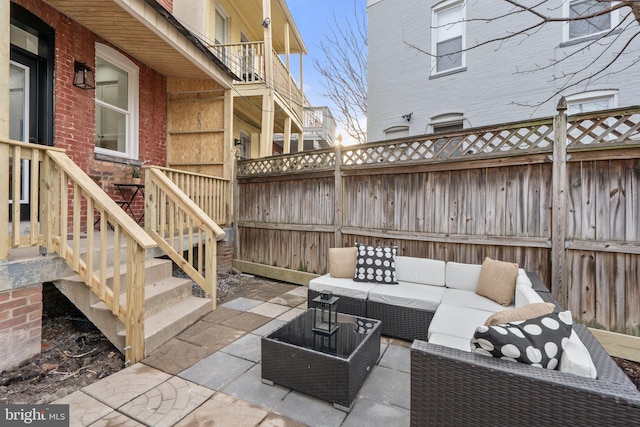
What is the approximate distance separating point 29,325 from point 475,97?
24.8 ft

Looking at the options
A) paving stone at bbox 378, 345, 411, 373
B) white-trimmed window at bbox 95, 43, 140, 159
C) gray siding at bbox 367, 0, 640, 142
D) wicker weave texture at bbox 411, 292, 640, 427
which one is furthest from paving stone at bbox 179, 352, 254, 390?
gray siding at bbox 367, 0, 640, 142

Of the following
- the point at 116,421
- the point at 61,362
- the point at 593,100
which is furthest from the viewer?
the point at 593,100

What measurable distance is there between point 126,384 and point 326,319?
5.58 ft

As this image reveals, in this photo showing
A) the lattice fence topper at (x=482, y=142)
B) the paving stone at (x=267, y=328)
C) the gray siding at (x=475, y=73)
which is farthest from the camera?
the gray siding at (x=475, y=73)

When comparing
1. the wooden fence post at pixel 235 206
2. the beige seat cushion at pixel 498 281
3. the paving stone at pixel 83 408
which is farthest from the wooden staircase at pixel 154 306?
the beige seat cushion at pixel 498 281

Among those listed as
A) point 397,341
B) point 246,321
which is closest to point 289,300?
point 246,321

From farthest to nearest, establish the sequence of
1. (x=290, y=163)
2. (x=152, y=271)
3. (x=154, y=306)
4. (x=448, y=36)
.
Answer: (x=448, y=36), (x=290, y=163), (x=152, y=271), (x=154, y=306)

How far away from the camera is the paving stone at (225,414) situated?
201 cm

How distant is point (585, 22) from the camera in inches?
210

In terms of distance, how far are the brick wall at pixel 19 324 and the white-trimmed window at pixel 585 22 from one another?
A: 8.45 metres

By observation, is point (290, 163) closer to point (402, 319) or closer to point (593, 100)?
point (402, 319)

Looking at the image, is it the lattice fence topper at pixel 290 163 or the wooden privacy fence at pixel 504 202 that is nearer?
the wooden privacy fence at pixel 504 202

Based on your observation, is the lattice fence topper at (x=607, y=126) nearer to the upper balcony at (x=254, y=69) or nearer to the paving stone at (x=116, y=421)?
the paving stone at (x=116, y=421)

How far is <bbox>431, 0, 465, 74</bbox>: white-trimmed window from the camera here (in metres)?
6.48
